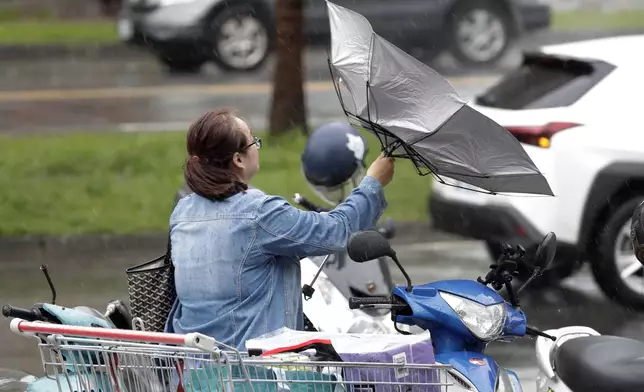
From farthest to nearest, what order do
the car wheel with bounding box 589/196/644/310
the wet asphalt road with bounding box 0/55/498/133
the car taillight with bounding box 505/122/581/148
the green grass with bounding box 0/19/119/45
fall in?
1. the green grass with bounding box 0/19/119/45
2. the wet asphalt road with bounding box 0/55/498/133
3. the car wheel with bounding box 589/196/644/310
4. the car taillight with bounding box 505/122/581/148

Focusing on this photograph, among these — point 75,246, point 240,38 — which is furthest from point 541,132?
point 240,38

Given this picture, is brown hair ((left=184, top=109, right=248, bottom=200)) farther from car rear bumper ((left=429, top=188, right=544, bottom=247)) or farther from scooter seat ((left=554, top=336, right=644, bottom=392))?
car rear bumper ((left=429, top=188, right=544, bottom=247))

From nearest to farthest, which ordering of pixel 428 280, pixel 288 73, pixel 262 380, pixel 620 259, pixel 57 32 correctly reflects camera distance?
pixel 262 380 < pixel 620 259 < pixel 428 280 < pixel 288 73 < pixel 57 32

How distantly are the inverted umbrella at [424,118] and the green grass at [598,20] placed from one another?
58.2 ft

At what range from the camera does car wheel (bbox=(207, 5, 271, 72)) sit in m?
17.2

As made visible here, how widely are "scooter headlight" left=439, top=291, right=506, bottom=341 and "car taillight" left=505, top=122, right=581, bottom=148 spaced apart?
399cm

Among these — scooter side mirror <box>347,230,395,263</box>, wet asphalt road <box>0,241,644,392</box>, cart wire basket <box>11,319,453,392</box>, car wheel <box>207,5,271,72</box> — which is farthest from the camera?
car wheel <box>207,5,271,72</box>

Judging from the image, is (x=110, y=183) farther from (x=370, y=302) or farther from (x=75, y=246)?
(x=370, y=302)

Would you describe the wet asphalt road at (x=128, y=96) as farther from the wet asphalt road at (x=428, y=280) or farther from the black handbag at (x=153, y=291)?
the black handbag at (x=153, y=291)

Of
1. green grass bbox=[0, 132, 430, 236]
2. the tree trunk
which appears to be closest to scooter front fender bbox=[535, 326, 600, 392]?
green grass bbox=[0, 132, 430, 236]

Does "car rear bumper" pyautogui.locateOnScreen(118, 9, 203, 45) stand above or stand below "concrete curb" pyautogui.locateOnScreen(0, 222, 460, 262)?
above

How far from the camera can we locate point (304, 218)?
3441mm

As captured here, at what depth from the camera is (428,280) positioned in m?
8.04

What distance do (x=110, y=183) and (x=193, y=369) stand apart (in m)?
7.51
